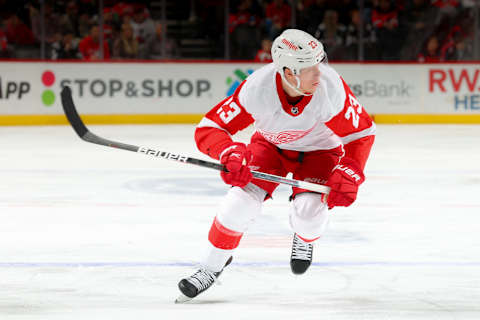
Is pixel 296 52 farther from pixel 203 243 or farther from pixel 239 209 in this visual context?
pixel 203 243

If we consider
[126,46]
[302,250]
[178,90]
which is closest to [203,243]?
[302,250]

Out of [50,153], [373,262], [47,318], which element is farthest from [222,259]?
[50,153]

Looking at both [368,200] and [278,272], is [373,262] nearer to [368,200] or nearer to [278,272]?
[278,272]

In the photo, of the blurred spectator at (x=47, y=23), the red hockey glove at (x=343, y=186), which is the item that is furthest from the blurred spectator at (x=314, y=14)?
the red hockey glove at (x=343, y=186)

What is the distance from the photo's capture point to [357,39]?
40.8 feet

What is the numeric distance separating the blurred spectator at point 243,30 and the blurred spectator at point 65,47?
7.29 ft

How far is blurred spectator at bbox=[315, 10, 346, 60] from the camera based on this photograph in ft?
40.6

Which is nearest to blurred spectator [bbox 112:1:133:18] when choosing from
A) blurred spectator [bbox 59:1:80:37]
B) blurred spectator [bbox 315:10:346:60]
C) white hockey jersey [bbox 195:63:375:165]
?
blurred spectator [bbox 59:1:80:37]

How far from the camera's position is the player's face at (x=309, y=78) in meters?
2.98

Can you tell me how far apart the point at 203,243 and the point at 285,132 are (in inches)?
48.0

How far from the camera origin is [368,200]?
561 cm

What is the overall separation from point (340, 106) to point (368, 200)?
258 cm

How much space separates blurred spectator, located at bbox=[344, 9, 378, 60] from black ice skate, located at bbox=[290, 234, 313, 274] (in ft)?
30.1

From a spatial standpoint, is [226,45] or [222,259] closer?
[222,259]
